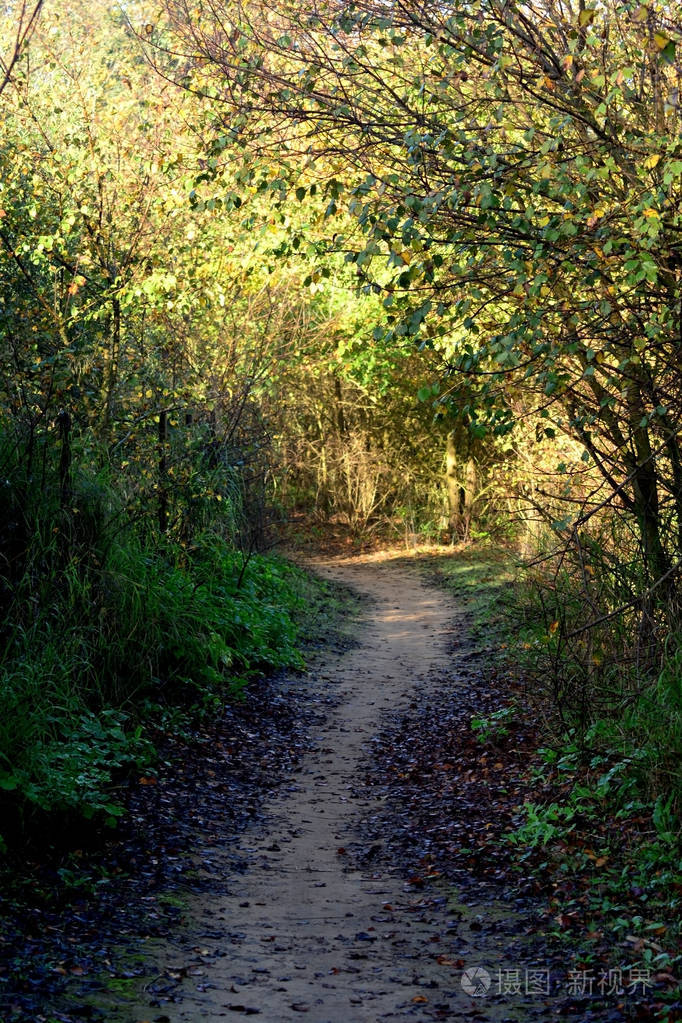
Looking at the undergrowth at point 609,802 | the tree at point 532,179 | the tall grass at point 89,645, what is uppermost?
the tree at point 532,179

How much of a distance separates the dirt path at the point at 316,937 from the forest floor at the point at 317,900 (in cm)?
1

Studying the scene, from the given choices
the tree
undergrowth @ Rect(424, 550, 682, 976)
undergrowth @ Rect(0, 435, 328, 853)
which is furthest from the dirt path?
the tree

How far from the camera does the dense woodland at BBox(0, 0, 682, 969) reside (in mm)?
5719

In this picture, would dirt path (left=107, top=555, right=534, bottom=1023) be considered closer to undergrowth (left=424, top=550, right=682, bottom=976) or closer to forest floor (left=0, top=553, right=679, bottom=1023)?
forest floor (left=0, top=553, right=679, bottom=1023)

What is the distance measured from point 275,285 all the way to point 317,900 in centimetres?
531

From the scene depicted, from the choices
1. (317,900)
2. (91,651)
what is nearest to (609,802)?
(317,900)

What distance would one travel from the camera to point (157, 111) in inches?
401

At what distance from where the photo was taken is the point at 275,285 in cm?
895

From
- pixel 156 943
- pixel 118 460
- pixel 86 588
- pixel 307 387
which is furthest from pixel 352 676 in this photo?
pixel 307 387

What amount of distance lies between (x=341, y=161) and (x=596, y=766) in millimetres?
4358

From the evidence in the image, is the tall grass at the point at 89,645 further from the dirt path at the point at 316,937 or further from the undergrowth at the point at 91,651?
the dirt path at the point at 316,937

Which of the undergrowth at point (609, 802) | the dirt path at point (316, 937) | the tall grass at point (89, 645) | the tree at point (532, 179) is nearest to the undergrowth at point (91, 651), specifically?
the tall grass at point (89, 645)

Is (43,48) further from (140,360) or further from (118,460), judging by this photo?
(118,460)

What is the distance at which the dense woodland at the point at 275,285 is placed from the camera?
18.8 feet
